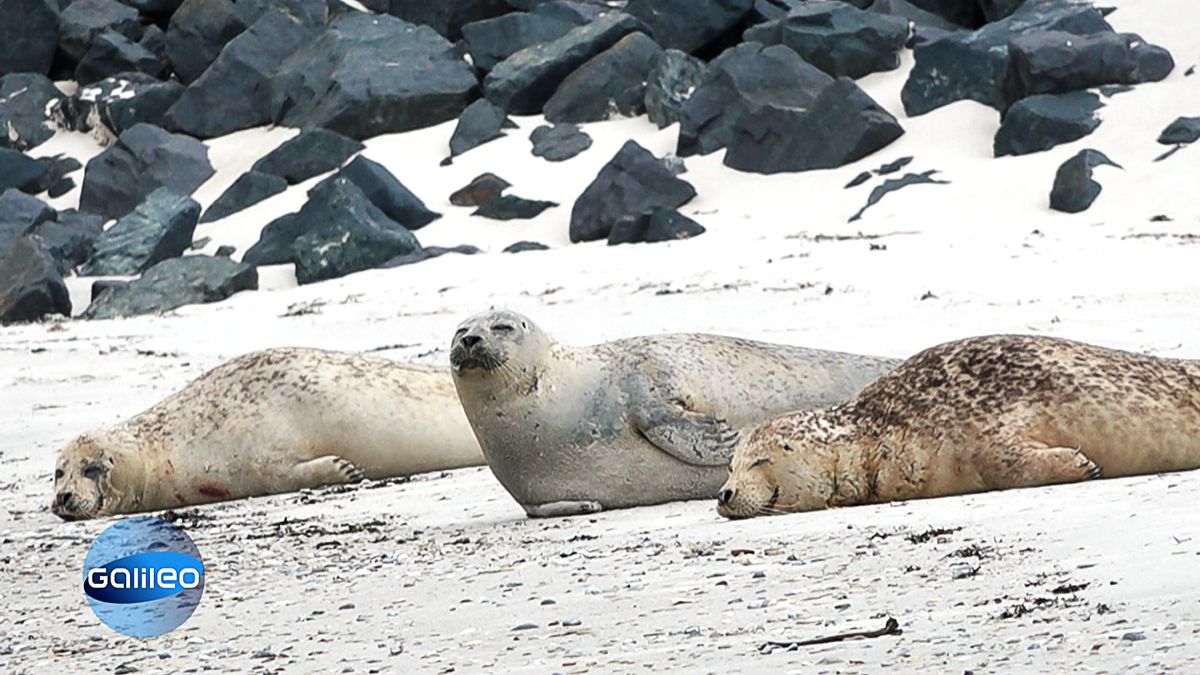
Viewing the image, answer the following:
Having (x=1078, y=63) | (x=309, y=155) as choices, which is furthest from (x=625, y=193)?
(x=309, y=155)

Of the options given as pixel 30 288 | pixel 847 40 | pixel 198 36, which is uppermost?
pixel 847 40

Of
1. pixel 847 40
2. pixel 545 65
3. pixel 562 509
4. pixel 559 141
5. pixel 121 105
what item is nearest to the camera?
pixel 562 509

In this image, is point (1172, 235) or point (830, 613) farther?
point (1172, 235)

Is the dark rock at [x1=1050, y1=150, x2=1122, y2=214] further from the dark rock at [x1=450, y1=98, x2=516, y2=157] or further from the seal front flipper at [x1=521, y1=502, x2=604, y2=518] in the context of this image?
the seal front flipper at [x1=521, y1=502, x2=604, y2=518]

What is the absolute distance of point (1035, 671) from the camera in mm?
2973

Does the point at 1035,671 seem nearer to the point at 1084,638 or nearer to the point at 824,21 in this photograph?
the point at 1084,638

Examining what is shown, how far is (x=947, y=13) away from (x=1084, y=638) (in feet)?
66.9

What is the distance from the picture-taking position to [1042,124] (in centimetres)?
1684

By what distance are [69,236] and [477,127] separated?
440 centimetres

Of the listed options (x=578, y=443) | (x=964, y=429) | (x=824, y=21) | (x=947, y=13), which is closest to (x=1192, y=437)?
(x=964, y=429)

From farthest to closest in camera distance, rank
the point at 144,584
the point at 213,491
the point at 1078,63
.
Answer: the point at 1078,63 → the point at 213,491 → the point at 144,584

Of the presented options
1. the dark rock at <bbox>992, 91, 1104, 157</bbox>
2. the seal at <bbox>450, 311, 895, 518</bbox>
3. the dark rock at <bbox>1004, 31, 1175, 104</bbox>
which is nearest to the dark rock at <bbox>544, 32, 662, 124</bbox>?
the dark rock at <bbox>1004, 31, 1175, 104</bbox>

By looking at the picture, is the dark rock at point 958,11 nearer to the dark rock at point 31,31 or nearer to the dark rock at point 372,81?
the dark rock at point 372,81

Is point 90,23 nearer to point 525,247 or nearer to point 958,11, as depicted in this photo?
point 958,11
